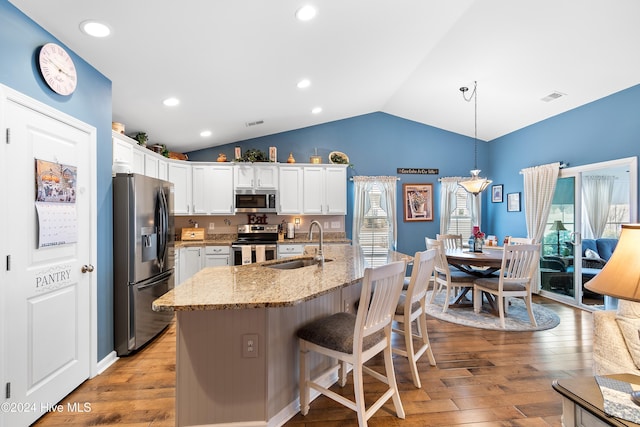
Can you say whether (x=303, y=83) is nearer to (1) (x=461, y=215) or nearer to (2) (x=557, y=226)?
(1) (x=461, y=215)

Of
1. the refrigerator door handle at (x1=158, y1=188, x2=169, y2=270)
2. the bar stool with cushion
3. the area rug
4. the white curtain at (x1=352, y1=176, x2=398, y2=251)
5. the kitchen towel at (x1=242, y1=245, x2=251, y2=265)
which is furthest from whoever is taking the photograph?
the white curtain at (x1=352, y1=176, x2=398, y2=251)

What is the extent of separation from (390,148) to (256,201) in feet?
9.26

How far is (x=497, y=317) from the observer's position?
3.93m

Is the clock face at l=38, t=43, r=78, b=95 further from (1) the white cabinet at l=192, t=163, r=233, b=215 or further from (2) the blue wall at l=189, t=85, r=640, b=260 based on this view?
(2) the blue wall at l=189, t=85, r=640, b=260

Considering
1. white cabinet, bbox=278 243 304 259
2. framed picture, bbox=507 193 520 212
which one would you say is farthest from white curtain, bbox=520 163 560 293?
white cabinet, bbox=278 243 304 259

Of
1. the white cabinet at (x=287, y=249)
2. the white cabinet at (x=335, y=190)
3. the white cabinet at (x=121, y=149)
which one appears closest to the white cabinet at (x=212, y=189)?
the white cabinet at (x=287, y=249)

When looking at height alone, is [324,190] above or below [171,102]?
below

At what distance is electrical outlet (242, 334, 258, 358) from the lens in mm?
1782

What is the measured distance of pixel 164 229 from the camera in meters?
3.50

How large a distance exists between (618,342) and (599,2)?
283cm

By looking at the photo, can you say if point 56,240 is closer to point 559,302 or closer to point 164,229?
point 164,229

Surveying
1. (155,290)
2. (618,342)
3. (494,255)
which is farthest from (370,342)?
(494,255)

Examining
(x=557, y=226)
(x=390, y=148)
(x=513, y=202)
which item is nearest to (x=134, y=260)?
(x=390, y=148)

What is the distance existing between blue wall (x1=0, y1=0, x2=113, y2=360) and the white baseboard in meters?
0.05
